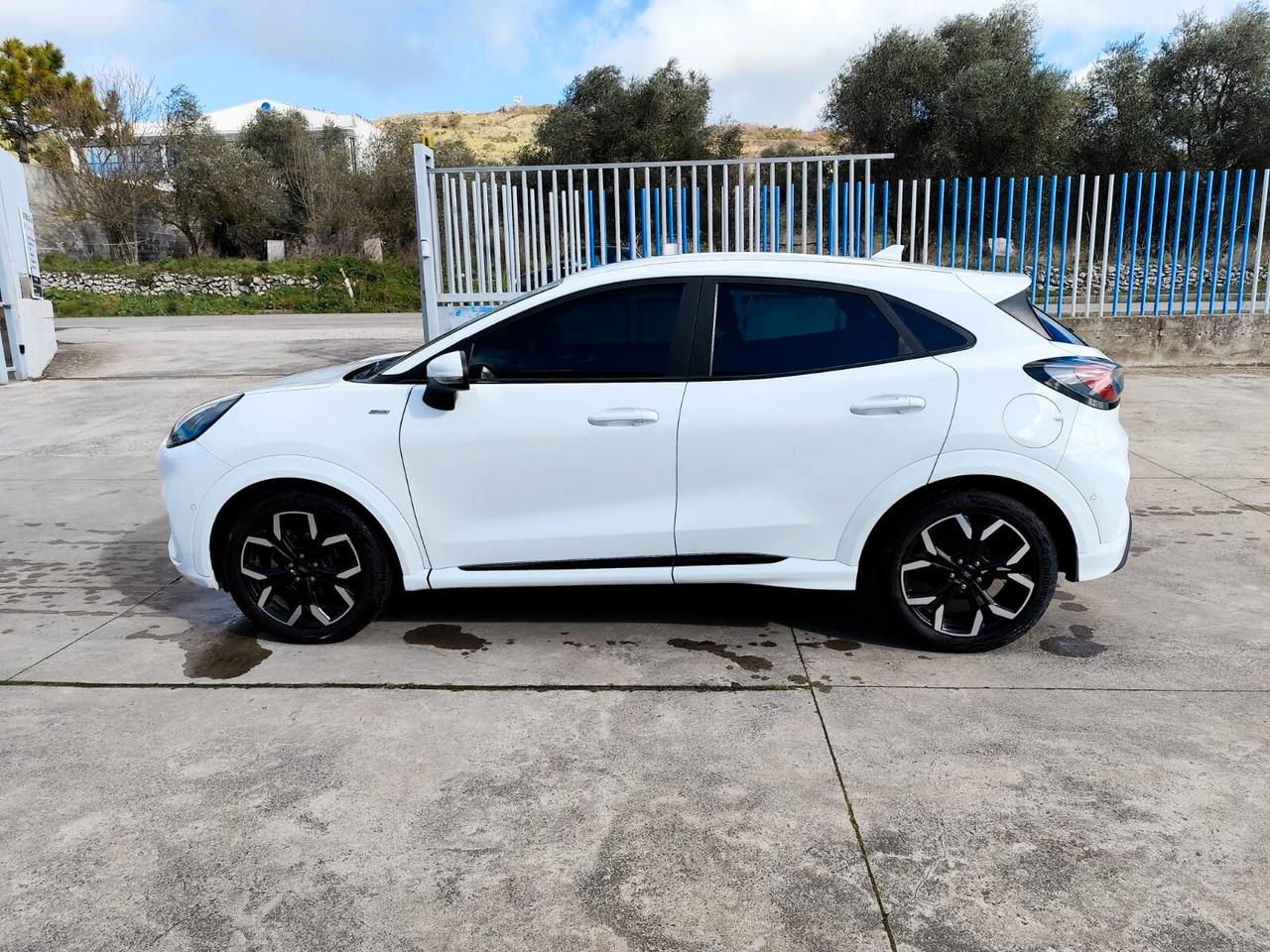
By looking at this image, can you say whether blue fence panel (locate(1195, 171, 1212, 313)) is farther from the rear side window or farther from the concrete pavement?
the rear side window

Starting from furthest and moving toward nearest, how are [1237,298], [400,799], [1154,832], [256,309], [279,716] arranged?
[256,309] → [1237,298] → [279,716] → [400,799] → [1154,832]

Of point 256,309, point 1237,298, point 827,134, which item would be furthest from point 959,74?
point 256,309

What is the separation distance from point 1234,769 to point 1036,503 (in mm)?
1239

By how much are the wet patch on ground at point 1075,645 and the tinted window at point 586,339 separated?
6.85 feet

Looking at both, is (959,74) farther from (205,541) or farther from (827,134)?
(205,541)

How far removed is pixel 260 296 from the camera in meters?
33.9

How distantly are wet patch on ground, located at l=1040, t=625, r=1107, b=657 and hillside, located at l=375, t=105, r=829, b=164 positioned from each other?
1992 inches

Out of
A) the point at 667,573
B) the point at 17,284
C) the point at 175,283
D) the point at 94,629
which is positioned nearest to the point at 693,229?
the point at 667,573

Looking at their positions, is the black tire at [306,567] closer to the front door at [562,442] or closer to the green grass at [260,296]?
the front door at [562,442]

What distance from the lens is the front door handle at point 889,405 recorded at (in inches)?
154

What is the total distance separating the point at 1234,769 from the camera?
3.14 m

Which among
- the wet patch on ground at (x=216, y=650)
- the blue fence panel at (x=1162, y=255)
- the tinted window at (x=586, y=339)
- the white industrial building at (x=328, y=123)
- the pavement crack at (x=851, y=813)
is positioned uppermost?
the white industrial building at (x=328, y=123)

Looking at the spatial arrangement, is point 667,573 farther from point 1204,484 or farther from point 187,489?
point 1204,484

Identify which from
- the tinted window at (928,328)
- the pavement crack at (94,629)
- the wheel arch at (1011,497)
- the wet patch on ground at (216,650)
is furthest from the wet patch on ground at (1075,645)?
the pavement crack at (94,629)
